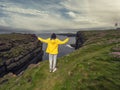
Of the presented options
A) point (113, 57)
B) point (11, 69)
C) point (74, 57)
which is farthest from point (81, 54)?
point (11, 69)

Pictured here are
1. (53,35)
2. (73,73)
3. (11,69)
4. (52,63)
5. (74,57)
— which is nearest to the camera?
(73,73)

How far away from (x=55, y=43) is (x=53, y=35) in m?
1.01

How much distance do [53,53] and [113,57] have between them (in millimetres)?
8116

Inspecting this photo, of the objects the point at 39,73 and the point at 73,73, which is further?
the point at 39,73

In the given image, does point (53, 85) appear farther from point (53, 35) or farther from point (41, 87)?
point (53, 35)

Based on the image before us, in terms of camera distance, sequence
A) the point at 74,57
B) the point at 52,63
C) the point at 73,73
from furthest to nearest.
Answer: the point at 74,57 → the point at 52,63 → the point at 73,73

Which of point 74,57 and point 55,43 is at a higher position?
point 55,43

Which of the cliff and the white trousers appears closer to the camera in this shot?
the cliff

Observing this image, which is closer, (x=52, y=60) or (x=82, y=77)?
(x=82, y=77)

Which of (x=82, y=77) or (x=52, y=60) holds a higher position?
(x=52, y=60)

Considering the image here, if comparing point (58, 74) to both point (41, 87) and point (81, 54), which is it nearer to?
point (41, 87)

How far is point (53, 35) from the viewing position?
1203 inches

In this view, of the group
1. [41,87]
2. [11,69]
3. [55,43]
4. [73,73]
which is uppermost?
[55,43]

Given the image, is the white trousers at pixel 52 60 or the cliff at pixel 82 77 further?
the white trousers at pixel 52 60
